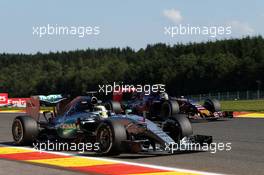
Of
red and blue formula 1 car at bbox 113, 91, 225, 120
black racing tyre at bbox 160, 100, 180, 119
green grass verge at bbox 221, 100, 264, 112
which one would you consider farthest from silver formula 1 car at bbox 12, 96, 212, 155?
green grass verge at bbox 221, 100, 264, 112

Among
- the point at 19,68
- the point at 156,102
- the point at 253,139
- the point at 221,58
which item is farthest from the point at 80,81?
the point at 253,139

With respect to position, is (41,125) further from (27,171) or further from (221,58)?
(221,58)

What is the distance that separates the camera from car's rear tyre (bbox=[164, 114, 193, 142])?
10.7 m

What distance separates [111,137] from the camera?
32.9ft

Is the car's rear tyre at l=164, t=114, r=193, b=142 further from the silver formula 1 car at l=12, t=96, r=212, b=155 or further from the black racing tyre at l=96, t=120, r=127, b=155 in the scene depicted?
the black racing tyre at l=96, t=120, r=127, b=155

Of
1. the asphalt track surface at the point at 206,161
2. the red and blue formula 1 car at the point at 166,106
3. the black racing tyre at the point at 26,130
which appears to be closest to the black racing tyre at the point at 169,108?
the red and blue formula 1 car at the point at 166,106

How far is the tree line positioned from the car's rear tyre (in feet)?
248

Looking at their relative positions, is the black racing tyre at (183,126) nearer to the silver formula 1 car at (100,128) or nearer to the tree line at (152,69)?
the silver formula 1 car at (100,128)

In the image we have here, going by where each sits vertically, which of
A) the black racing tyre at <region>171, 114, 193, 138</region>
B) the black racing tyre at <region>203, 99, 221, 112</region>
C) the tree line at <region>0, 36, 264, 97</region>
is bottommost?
the black racing tyre at <region>171, 114, 193, 138</region>

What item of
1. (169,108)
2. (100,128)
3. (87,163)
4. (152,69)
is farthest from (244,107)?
(152,69)

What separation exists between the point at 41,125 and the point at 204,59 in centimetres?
9163

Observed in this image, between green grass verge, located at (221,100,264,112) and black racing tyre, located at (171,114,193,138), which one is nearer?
black racing tyre, located at (171,114,193,138)

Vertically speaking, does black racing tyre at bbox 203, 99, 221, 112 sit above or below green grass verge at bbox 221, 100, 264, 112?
above

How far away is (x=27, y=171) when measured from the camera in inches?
332
